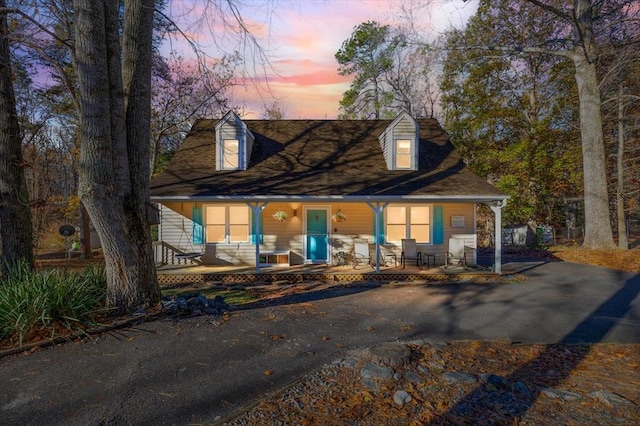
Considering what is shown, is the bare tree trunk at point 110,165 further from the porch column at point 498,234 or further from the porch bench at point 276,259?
the porch column at point 498,234

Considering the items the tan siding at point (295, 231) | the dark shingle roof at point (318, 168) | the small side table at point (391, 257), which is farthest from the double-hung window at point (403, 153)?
the small side table at point (391, 257)

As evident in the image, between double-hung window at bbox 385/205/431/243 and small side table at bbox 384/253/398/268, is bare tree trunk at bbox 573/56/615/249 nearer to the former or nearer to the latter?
double-hung window at bbox 385/205/431/243

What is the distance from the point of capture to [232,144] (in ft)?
44.5

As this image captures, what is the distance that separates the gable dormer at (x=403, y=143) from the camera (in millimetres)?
13516

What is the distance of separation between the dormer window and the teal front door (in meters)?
3.52

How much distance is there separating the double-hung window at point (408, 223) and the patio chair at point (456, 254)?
894 mm

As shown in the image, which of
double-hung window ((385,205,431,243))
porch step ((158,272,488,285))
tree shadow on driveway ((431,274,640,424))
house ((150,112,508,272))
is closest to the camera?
tree shadow on driveway ((431,274,640,424))

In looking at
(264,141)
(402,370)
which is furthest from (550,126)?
(402,370)

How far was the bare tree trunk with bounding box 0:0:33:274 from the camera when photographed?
713cm

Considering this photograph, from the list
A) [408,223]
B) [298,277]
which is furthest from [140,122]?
[408,223]

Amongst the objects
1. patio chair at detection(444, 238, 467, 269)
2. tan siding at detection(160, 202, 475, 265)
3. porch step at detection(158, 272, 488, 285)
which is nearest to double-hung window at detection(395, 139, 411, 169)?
tan siding at detection(160, 202, 475, 265)

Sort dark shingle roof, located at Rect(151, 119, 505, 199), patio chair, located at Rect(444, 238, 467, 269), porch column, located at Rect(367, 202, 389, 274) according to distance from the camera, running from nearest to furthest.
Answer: porch column, located at Rect(367, 202, 389, 274)
dark shingle roof, located at Rect(151, 119, 505, 199)
patio chair, located at Rect(444, 238, 467, 269)

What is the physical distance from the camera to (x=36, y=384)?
4.06 m

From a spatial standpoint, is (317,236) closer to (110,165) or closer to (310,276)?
(310,276)
